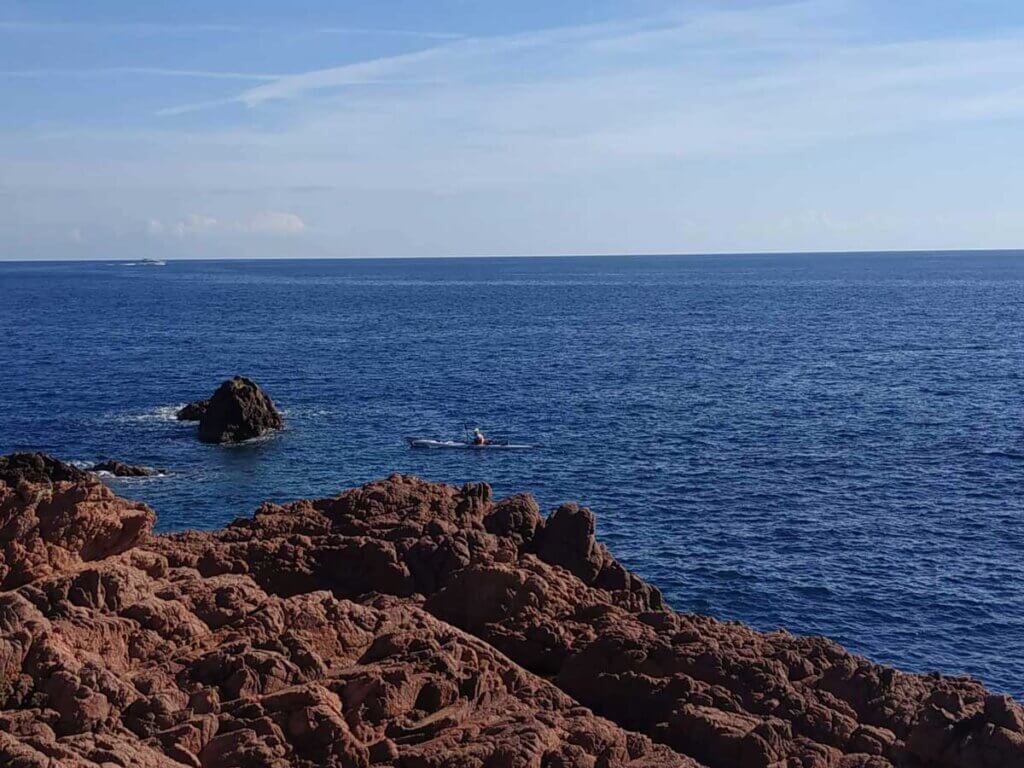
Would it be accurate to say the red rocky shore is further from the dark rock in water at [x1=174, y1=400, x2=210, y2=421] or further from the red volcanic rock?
the dark rock in water at [x1=174, y1=400, x2=210, y2=421]

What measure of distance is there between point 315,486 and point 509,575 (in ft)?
136

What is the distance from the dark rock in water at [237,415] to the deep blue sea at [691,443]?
1892 mm

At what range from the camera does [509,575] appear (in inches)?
1299

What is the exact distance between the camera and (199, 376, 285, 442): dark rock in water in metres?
86.8

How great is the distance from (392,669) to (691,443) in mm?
61489

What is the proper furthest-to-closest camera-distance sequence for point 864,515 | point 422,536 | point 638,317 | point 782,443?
point 638,317, point 782,443, point 864,515, point 422,536

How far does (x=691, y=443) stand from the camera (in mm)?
84562

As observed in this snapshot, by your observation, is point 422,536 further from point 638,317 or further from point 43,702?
point 638,317

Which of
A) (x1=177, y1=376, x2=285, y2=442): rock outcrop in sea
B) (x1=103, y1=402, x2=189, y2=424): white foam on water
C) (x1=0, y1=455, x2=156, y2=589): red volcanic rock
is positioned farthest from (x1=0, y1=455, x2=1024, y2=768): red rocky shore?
(x1=103, y1=402, x2=189, y2=424): white foam on water

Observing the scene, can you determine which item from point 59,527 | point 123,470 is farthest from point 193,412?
point 59,527

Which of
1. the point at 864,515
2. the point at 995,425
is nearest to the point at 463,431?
the point at 864,515

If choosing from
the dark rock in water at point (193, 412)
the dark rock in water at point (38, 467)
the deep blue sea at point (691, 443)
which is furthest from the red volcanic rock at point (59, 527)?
the dark rock in water at point (193, 412)

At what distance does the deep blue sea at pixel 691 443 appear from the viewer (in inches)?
2137

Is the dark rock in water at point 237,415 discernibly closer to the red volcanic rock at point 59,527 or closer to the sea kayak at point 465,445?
the sea kayak at point 465,445
